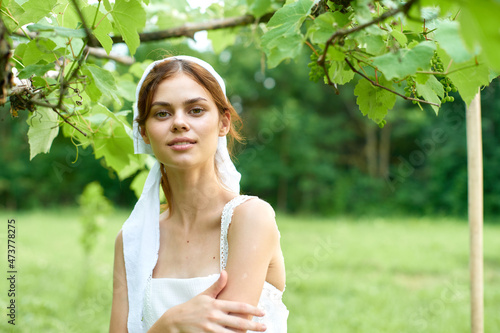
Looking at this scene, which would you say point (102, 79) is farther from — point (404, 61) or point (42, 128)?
point (404, 61)

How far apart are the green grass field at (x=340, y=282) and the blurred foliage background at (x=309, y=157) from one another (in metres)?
4.63

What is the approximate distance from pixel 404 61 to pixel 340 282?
5713 millimetres

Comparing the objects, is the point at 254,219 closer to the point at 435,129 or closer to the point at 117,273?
the point at 117,273

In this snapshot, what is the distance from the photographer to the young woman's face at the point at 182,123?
1.33 m

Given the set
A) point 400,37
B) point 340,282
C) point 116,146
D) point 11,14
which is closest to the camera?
point 400,37

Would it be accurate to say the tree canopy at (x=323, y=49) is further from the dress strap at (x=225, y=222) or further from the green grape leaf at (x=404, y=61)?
the dress strap at (x=225, y=222)

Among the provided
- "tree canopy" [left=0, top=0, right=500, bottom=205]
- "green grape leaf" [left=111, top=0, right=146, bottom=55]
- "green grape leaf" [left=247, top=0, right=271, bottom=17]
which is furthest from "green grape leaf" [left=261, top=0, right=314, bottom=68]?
"green grape leaf" [left=111, top=0, right=146, bottom=55]

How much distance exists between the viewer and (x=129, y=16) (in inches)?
42.9

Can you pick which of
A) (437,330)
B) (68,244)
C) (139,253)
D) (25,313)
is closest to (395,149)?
(68,244)

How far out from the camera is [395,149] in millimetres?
17594

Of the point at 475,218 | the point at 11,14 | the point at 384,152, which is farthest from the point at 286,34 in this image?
the point at 384,152

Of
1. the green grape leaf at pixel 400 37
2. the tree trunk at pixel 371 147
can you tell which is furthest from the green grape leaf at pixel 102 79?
the tree trunk at pixel 371 147

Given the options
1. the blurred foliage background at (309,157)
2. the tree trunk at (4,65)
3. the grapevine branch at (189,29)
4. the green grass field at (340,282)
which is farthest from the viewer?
the blurred foliage background at (309,157)

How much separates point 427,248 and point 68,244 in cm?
688
